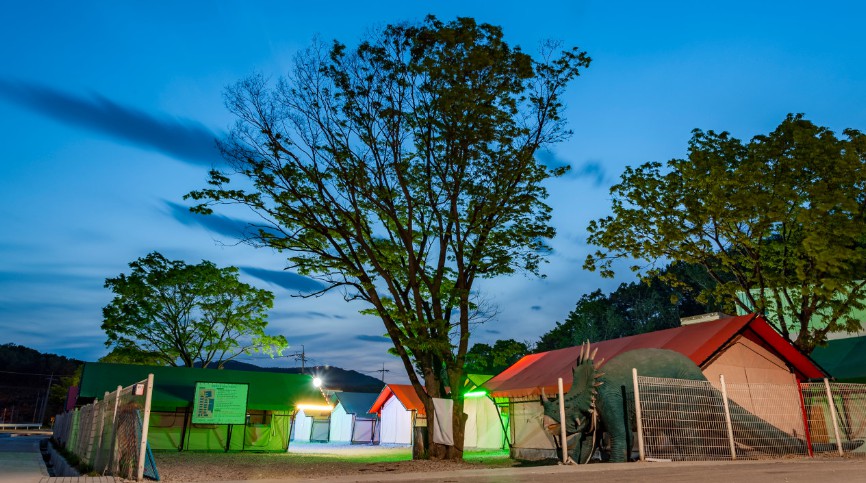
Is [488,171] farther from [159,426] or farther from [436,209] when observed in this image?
[159,426]

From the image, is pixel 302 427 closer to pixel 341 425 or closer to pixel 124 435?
pixel 341 425

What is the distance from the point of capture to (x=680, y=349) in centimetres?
1755

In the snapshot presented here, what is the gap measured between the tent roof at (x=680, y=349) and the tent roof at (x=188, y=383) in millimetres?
10559

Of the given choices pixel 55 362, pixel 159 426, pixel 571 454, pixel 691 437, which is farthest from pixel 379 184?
pixel 55 362

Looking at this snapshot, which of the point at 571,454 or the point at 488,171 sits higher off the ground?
the point at 488,171

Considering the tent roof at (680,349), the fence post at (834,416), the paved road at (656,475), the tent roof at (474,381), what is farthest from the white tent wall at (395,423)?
the paved road at (656,475)

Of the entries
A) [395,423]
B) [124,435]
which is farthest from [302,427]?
[124,435]

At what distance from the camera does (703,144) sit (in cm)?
2108

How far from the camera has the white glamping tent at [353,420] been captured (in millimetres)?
48375

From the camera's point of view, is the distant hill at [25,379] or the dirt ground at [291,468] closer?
the dirt ground at [291,468]

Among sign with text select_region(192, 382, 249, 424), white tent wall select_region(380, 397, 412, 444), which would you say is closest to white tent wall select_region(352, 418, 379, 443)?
A: white tent wall select_region(380, 397, 412, 444)

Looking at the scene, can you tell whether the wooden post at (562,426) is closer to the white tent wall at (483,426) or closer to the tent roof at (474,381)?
the tent roof at (474,381)

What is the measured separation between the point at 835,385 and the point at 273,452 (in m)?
21.9

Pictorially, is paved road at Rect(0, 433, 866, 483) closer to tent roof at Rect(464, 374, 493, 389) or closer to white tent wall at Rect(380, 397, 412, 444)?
tent roof at Rect(464, 374, 493, 389)
